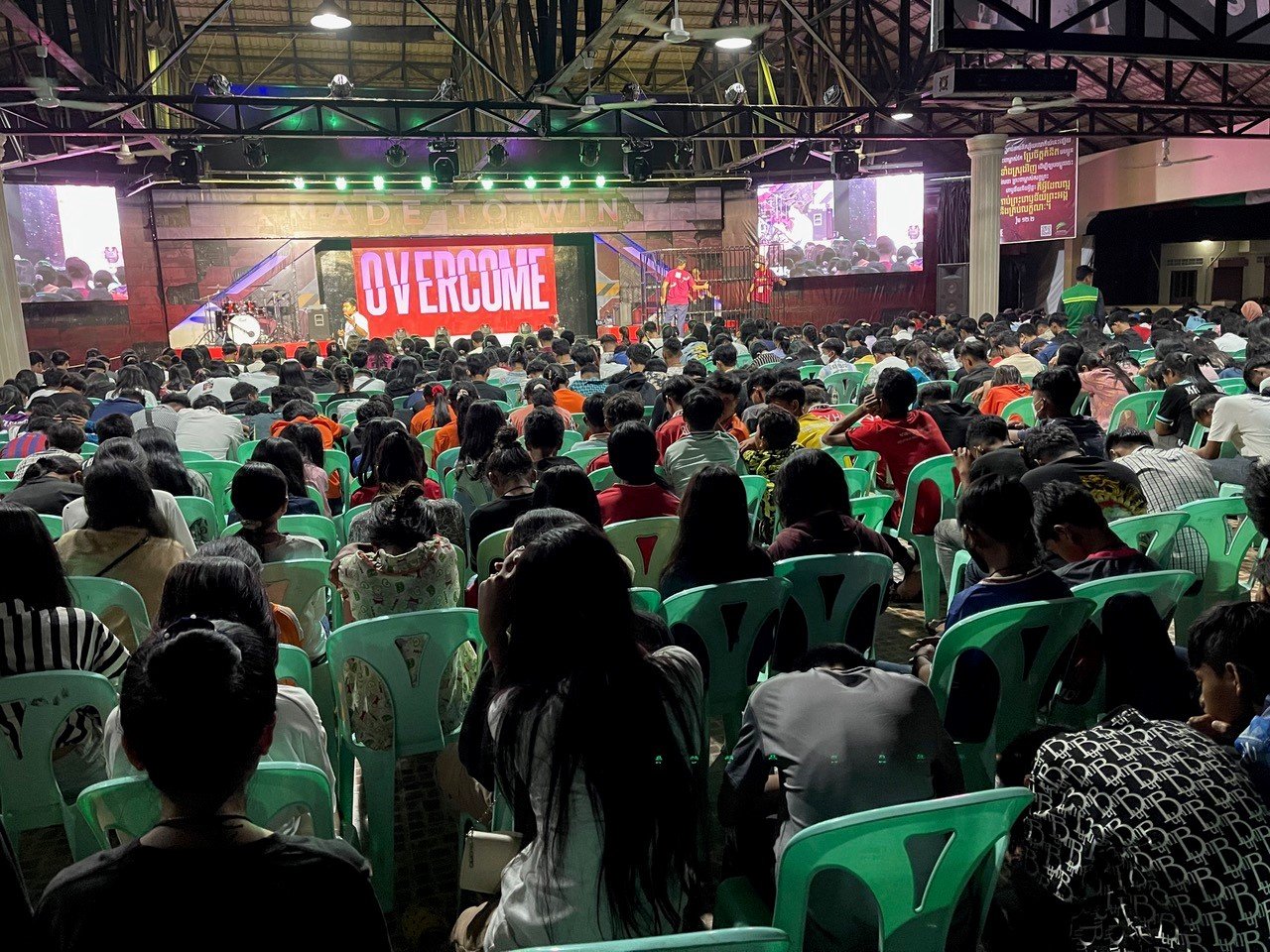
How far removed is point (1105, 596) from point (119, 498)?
3086 millimetres

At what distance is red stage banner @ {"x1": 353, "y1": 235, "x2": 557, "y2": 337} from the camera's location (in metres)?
19.8

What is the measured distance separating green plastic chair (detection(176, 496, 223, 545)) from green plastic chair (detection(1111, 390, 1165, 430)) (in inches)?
221

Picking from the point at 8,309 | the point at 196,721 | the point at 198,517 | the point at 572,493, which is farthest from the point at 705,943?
the point at 8,309

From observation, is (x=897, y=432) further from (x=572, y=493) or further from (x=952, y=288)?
(x=952, y=288)

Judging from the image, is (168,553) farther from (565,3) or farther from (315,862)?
(565,3)

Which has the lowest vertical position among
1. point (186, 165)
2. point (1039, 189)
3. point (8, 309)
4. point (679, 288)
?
A: point (8, 309)

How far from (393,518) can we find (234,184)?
17457 millimetres

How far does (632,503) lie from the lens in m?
3.95

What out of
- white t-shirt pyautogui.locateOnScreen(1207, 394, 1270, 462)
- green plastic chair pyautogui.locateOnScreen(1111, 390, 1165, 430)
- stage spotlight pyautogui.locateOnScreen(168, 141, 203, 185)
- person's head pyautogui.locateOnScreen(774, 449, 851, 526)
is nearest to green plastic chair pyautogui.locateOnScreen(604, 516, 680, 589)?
person's head pyautogui.locateOnScreen(774, 449, 851, 526)

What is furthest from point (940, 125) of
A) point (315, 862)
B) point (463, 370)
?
point (315, 862)

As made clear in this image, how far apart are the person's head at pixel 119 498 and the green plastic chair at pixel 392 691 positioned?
3.32ft

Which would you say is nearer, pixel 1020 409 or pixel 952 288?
pixel 1020 409

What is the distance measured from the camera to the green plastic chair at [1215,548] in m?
3.51

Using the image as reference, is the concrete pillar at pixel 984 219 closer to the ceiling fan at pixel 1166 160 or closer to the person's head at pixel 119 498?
the ceiling fan at pixel 1166 160
